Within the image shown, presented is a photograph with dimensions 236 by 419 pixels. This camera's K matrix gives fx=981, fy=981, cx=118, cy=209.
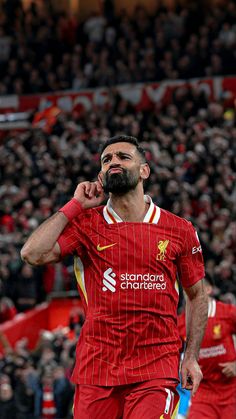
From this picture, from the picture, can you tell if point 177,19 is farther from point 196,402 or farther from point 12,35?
point 196,402

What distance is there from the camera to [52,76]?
2564 centimetres

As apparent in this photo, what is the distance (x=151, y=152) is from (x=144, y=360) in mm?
14238

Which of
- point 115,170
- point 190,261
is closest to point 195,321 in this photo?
point 190,261

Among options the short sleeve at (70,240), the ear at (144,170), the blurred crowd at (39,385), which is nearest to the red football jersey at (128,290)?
the short sleeve at (70,240)

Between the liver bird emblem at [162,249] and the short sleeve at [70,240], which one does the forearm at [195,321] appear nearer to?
the liver bird emblem at [162,249]

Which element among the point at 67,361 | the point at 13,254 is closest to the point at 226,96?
the point at 13,254

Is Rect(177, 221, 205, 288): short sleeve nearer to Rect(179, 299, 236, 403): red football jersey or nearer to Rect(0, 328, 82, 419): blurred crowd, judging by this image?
Rect(179, 299, 236, 403): red football jersey

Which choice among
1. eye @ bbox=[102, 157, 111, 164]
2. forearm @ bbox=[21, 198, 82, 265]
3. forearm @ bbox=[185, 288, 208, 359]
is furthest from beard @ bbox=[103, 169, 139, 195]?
forearm @ bbox=[185, 288, 208, 359]

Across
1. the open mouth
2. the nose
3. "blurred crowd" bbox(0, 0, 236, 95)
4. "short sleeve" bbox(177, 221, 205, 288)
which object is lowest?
"short sleeve" bbox(177, 221, 205, 288)

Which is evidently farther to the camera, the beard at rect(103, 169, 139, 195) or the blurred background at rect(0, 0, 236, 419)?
the blurred background at rect(0, 0, 236, 419)

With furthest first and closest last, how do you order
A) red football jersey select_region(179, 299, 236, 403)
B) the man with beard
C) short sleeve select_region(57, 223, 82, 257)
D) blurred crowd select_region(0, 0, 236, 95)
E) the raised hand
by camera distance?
blurred crowd select_region(0, 0, 236, 95)
red football jersey select_region(179, 299, 236, 403)
the raised hand
short sleeve select_region(57, 223, 82, 257)
the man with beard

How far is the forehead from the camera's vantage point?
5.90m

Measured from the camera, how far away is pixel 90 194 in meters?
5.88

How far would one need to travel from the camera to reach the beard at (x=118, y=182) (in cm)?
577
